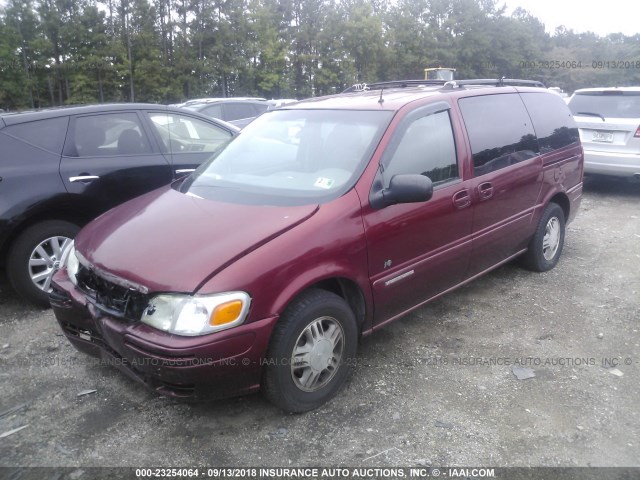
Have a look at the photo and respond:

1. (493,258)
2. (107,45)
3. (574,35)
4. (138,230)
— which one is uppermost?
(574,35)

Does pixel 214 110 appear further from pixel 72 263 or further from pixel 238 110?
pixel 72 263

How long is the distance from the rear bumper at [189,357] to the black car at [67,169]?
4.83 feet

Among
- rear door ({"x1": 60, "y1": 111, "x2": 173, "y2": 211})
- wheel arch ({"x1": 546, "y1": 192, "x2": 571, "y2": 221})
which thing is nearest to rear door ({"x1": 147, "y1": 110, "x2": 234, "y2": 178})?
rear door ({"x1": 60, "y1": 111, "x2": 173, "y2": 211})

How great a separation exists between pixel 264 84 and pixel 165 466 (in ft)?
112

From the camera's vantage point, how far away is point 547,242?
5.12 metres

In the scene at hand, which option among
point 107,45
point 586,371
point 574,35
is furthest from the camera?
point 574,35

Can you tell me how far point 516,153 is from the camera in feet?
14.6

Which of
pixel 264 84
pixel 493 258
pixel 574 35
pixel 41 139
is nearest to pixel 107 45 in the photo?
pixel 264 84

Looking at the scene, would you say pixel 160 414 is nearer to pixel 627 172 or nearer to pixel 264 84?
pixel 627 172

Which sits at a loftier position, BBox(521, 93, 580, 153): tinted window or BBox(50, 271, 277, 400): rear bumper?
BBox(521, 93, 580, 153): tinted window

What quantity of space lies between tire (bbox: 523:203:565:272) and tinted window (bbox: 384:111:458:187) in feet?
5.23

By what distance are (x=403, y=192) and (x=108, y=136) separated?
3220mm

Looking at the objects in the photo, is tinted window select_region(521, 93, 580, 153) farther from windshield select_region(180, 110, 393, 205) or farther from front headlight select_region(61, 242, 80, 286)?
front headlight select_region(61, 242, 80, 286)

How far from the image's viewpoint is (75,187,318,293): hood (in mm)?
2660
